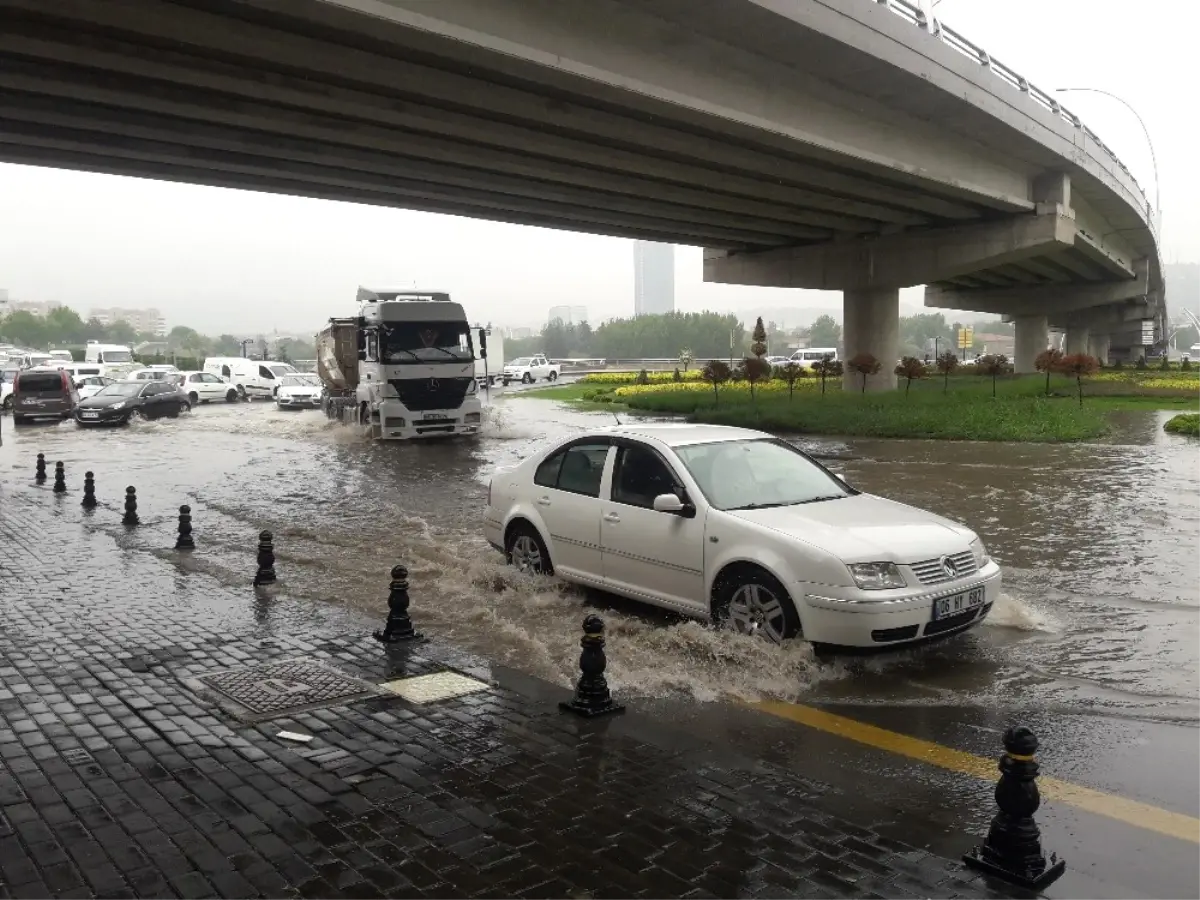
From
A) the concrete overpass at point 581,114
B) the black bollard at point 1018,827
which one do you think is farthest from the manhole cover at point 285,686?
the concrete overpass at point 581,114

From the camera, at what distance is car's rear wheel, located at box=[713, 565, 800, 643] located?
261 inches

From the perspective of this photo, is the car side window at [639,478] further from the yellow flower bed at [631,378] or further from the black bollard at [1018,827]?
the yellow flower bed at [631,378]

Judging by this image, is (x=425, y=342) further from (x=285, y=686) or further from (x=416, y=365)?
(x=285, y=686)

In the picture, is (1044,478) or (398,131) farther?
(398,131)

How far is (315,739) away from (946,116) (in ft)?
69.8

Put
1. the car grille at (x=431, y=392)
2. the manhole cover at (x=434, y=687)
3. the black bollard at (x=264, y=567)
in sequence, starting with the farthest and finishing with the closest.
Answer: the car grille at (x=431, y=392)
the black bollard at (x=264, y=567)
the manhole cover at (x=434, y=687)

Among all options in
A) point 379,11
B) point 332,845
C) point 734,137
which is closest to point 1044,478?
point 734,137

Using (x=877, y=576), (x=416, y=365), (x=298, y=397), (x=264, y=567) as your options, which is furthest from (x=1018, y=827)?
(x=298, y=397)

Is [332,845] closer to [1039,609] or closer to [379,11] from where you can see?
[1039,609]

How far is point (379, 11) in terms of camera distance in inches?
482

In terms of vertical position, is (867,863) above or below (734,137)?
below

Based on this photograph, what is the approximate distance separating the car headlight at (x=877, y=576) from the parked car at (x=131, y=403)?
32.0 metres

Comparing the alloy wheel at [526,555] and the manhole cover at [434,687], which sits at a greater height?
the alloy wheel at [526,555]

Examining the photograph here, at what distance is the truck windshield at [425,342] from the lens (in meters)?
24.3
